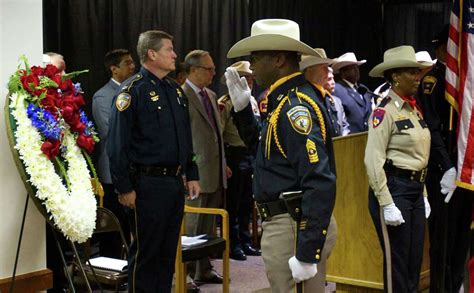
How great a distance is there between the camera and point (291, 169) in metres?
2.59

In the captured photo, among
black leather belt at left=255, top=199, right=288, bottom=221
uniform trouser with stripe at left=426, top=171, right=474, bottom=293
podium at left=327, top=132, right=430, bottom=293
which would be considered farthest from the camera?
podium at left=327, top=132, right=430, bottom=293

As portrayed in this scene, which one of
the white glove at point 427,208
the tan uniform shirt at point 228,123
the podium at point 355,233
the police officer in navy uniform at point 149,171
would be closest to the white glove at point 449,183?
the white glove at point 427,208

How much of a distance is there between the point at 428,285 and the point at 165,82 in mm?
2111

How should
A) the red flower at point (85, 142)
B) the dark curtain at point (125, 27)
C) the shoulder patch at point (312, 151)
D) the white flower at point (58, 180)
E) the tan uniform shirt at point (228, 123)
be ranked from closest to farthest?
1. the shoulder patch at point (312, 151)
2. the white flower at point (58, 180)
3. the red flower at point (85, 142)
4. the dark curtain at point (125, 27)
5. the tan uniform shirt at point (228, 123)

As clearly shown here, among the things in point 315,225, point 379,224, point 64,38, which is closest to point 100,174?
point 64,38

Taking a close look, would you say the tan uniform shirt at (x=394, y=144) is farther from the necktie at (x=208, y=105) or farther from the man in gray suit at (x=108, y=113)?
the man in gray suit at (x=108, y=113)

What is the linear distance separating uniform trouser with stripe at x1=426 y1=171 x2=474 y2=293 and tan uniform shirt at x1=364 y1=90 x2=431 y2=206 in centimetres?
53

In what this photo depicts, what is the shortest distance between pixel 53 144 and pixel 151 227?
109 centimetres

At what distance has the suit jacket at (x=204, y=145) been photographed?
16.8ft

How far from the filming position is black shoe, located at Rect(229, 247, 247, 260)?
5.89 meters

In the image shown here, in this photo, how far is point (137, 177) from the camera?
3.79 metres

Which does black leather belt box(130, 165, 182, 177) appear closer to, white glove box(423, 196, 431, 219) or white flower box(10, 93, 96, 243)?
white flower box(10, 93, 96, 243)

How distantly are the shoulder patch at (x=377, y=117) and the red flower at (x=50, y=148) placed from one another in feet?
5.64

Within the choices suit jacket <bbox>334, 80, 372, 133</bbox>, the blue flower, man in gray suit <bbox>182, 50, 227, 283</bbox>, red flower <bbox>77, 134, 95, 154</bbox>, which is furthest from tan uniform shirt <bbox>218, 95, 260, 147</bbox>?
the blue flower
